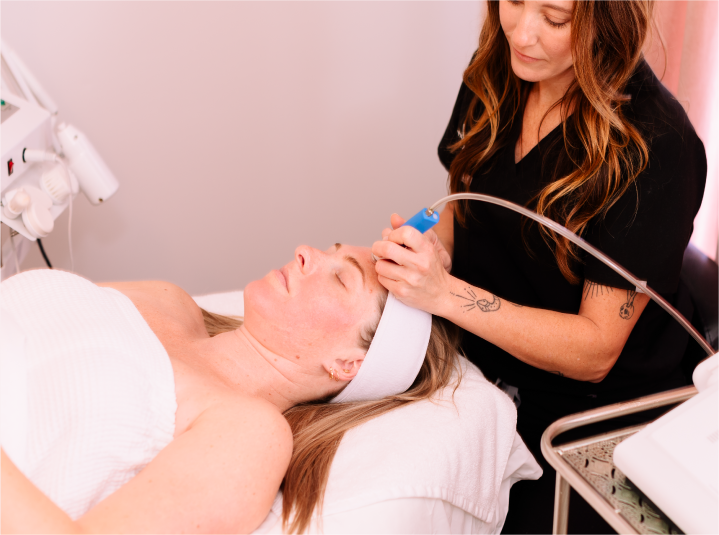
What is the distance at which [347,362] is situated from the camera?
4.33 ft

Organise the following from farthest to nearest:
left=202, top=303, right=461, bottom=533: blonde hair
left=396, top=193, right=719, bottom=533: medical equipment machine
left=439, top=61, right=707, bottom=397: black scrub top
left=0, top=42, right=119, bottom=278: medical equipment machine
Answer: left=0, top=42, right=119, bottom=278: medical equipment machine < left=439, top=61, right=707, bottom=397: black scrub top < left=202, top=303, right=461, bottom=533: blonde hair < left=396, top=193, right=719, bottom=533: medical equipment machine

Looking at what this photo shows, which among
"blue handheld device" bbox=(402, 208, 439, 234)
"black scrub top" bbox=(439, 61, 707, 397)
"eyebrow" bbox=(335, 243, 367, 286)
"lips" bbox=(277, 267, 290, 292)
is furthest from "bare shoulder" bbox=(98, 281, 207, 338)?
"black scrub top" bbox=(439, 61, 707, 397)

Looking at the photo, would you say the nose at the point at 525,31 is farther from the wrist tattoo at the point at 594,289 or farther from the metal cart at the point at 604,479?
the metal cart at the point at 604,479

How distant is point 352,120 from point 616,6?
133 centimetres

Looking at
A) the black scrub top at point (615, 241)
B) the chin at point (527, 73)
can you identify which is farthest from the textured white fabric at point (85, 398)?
the chin at point (527, 73)

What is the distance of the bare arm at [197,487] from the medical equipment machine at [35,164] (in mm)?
772

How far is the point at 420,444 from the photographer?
1.16m

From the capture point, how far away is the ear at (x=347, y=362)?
4.29 feet

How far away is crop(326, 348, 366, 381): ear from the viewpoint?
1307 mm

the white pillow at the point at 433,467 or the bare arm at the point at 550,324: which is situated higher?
the bare arm at the point at 550,324

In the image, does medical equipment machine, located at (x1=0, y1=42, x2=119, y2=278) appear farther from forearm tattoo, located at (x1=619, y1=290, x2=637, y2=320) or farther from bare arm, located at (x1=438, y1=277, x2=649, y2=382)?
forearm tattoo, located at (x1=619, y1=290, x2=637, y2=320)

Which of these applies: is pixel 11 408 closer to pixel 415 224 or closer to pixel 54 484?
pixel 54 484

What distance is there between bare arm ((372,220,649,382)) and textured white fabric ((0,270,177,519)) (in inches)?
19.8

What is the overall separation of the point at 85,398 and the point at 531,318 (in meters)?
0.86
